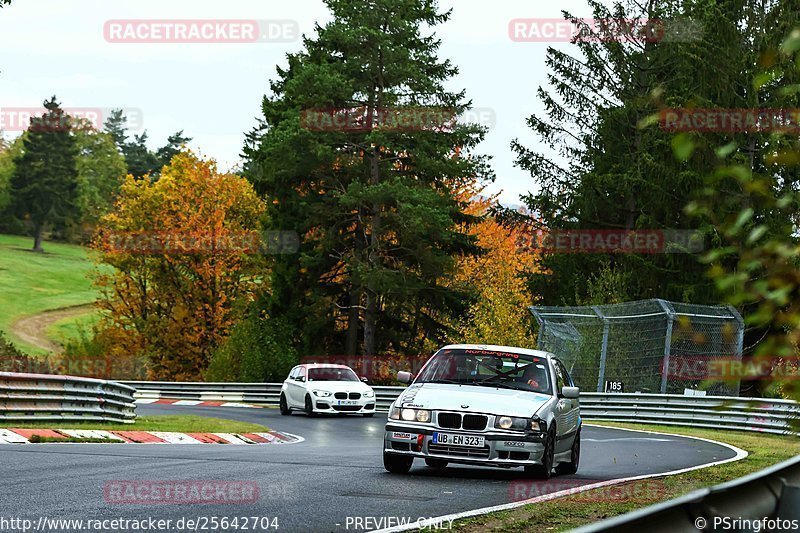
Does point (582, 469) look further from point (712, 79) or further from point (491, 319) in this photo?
point (491, 319)

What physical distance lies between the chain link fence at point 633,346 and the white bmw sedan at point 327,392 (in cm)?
549

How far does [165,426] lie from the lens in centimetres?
2261

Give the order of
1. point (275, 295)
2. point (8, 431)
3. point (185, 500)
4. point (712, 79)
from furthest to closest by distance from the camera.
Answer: point (275, 295) → point (712, 79) → point (8, 431) → point (185, 500)

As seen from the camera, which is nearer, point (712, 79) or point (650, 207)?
point (712, 79)

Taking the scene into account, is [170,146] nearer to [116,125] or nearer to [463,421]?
[116,125]

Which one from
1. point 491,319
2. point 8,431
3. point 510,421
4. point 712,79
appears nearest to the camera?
point 510,421

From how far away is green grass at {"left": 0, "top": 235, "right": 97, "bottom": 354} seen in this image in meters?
97.1

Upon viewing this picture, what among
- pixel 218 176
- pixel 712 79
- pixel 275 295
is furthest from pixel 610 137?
pixel 218 176

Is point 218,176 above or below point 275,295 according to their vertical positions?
above

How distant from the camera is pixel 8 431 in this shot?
16734 mm

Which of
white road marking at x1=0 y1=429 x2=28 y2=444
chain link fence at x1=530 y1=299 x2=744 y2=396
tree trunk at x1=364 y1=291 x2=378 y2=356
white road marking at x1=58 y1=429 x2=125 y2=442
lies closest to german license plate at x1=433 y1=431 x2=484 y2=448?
white road marking at x1=0 y1=429 x2=28 y2=444

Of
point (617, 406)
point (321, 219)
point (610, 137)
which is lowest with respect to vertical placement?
point (617, 406)

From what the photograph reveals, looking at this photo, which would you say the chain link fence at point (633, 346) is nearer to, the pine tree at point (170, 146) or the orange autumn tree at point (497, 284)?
the orange autumn tree at point (497, 284)

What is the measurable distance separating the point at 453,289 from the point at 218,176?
19669mm
